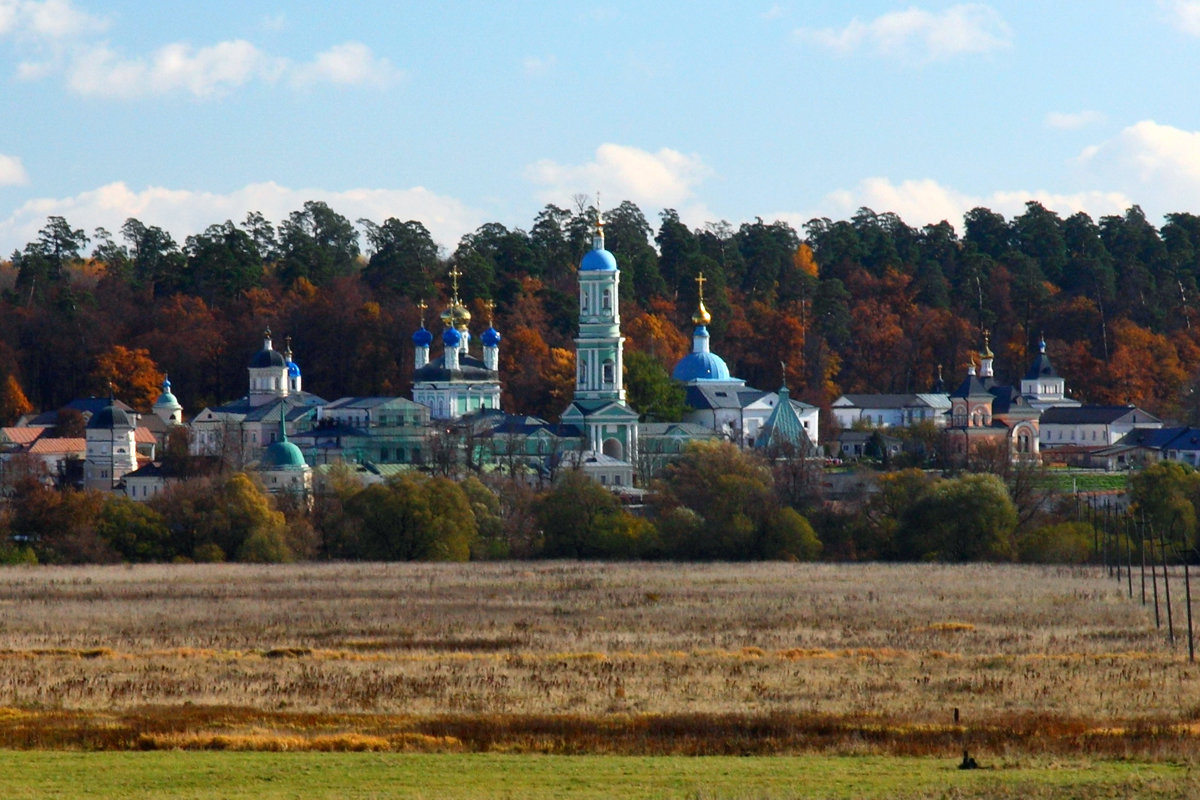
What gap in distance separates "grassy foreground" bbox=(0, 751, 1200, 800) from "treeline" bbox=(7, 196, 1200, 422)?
2949 inches

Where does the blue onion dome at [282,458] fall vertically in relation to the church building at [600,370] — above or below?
below

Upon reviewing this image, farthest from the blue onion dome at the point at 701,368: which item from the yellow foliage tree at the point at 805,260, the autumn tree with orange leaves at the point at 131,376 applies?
the yellow foliage tree at the point at 805,260

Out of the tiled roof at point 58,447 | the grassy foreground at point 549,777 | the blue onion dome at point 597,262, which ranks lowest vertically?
the grassy foreground at point 549,777

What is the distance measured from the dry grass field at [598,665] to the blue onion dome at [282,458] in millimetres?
26771

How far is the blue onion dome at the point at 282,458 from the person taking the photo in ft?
A: 247

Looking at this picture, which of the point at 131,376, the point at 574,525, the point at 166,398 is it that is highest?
the point at 131,376

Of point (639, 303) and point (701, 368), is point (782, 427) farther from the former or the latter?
point (639, 303)

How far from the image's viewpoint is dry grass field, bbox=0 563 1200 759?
23.8 meters

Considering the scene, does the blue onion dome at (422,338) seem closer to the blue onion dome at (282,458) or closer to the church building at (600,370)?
the church building at (600,370)

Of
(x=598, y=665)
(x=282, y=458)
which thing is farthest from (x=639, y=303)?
(x=598, y=665)

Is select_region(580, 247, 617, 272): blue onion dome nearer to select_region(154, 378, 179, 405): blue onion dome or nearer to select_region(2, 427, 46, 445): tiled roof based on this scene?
select_region(154, 378, 179, 405): blue onion dome

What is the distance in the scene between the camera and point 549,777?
68.5ft

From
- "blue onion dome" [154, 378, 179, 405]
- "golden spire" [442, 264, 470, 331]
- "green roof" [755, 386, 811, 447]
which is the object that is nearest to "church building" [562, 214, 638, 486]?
"green roof" [755, 386, 811, 447]

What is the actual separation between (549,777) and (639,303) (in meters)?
103
